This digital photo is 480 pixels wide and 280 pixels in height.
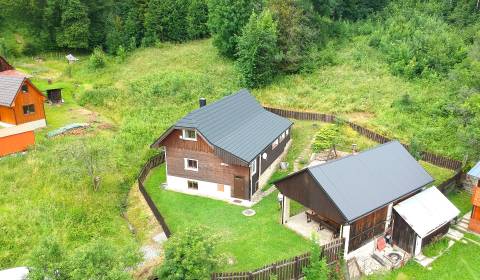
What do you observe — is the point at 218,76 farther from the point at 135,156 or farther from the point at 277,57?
the point at 135,156

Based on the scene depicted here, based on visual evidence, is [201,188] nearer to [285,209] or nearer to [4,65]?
[285,209]

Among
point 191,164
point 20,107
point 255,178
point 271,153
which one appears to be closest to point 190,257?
point 255,178

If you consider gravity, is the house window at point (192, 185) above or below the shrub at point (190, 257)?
below

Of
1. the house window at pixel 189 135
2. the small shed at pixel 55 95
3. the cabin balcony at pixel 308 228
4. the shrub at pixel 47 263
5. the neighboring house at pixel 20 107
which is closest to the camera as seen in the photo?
the shrub at pixel 47 263

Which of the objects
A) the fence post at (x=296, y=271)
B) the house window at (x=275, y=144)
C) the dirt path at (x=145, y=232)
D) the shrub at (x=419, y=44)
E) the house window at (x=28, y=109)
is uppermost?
the shrub at (x=419, y=44)

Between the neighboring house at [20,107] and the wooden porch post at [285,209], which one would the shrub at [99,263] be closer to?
the wooden porch post at [285,209]

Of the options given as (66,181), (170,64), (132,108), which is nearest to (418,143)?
(66,181)

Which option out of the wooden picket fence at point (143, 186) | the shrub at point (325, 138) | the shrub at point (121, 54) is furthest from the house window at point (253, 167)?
the shrub at point (121, 54)
